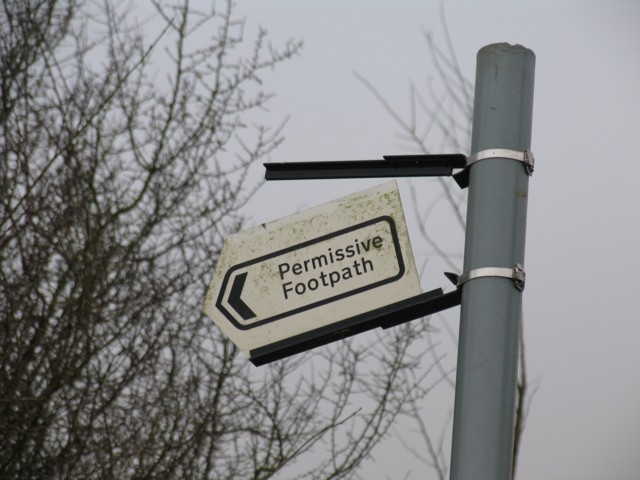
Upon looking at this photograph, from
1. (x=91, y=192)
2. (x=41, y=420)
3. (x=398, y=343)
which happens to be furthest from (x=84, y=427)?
(x=398, y=343)

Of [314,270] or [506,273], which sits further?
[314,270]

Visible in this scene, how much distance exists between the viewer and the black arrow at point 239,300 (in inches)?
82.9

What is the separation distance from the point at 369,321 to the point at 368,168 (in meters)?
0.34

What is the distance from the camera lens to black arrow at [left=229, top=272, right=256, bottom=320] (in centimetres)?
211

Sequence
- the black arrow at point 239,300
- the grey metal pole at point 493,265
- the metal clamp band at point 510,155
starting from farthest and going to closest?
1. the black arrow at point 239,300
2. the metal clamp band at point 510,155
3. the grey metal pole at point 493,265

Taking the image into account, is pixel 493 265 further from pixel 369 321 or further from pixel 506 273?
pixel 369 321

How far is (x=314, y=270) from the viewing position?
2094 millimetres

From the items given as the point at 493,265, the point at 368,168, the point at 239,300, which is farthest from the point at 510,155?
the point at 239,300

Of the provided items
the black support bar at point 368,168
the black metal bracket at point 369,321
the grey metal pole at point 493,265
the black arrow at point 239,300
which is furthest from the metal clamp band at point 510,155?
the black arrow at point 239,300

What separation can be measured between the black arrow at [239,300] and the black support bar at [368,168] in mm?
244

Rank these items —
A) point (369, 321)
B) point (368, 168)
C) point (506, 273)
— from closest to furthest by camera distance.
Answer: point (506, 273), point (369, 321), point (368, 168)

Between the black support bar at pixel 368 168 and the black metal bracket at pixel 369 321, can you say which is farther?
the black support bar at pixel 368 168

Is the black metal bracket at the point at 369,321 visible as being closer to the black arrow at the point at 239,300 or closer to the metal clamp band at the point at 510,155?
the black arrow at the point at 239,300

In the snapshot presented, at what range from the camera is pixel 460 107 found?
426 centimetres
